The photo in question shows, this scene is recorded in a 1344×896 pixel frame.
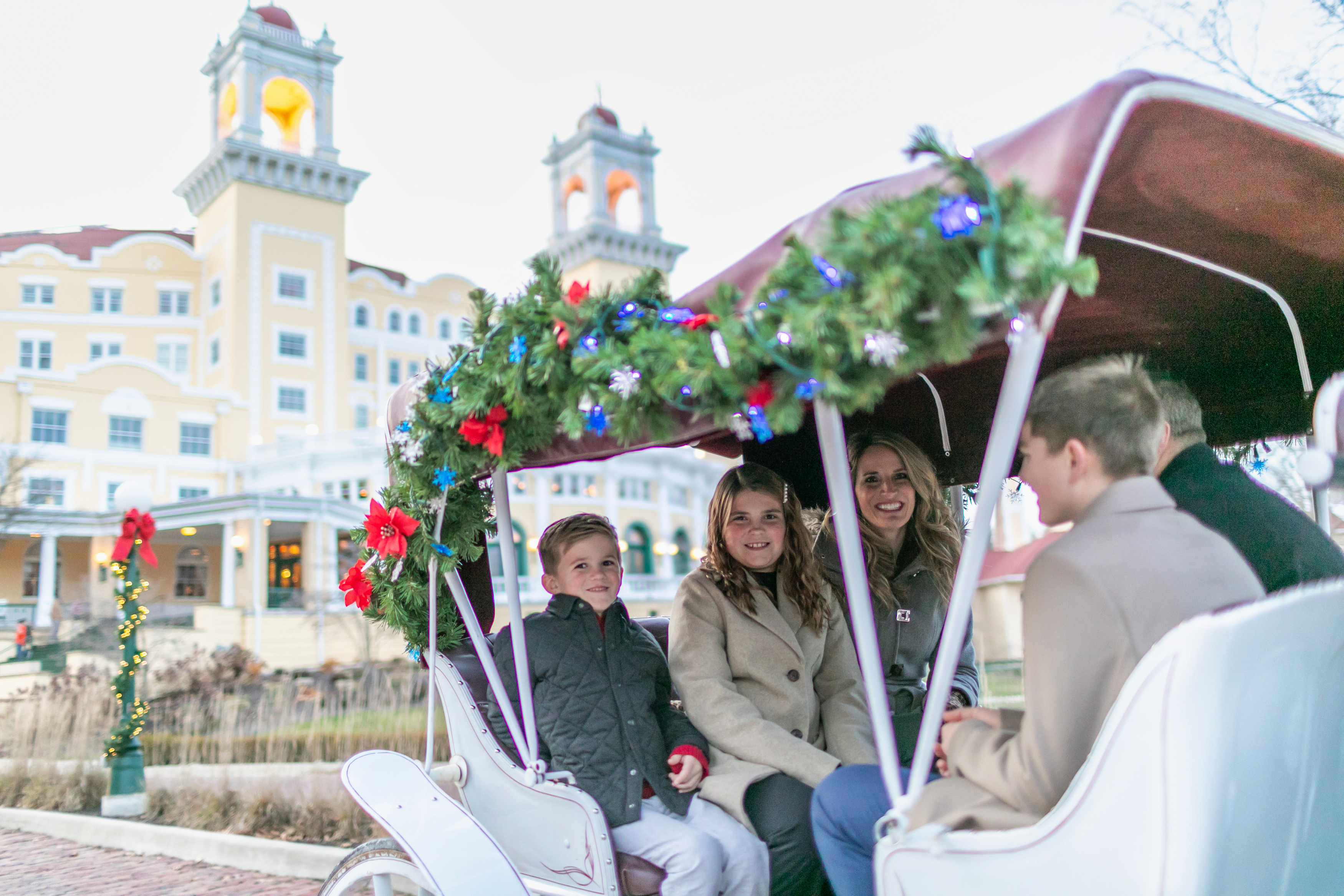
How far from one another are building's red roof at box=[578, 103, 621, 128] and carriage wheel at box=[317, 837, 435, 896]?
229 feet

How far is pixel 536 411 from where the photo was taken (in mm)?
2721

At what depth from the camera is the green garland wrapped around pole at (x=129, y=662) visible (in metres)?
9.38

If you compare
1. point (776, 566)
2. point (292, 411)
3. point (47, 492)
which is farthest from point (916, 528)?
point (292, 411)

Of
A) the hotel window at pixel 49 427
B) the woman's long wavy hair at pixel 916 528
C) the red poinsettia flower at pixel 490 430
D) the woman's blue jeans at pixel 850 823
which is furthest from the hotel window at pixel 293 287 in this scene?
the woman's blue jeans at pixel 850 823

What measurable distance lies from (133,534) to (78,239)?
150 feet

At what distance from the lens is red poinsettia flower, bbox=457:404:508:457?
114 inches

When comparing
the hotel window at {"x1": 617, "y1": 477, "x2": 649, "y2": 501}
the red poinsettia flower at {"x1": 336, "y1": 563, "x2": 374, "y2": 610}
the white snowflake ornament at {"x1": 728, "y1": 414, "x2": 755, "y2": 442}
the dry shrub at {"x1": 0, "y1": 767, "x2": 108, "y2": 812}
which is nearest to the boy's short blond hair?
the red poinsettia flower at {"x1": 336, "y1": 563, "x2": 374, "y2": 610}

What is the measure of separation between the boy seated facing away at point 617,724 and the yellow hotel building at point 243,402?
23.5 meters

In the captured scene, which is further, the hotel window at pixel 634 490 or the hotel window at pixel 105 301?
the hotel window at pixel 634 490

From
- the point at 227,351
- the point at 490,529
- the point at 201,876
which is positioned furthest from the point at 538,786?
the point at 227,351

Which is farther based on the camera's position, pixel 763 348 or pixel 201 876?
pixel 201 876

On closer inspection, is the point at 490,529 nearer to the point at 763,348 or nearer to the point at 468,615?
the point at 468,615

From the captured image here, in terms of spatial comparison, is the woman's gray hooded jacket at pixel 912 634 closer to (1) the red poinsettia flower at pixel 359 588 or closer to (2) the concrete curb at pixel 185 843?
(1) the red poinsettia flower at pixel 359 588

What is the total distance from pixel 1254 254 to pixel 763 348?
1.84m
